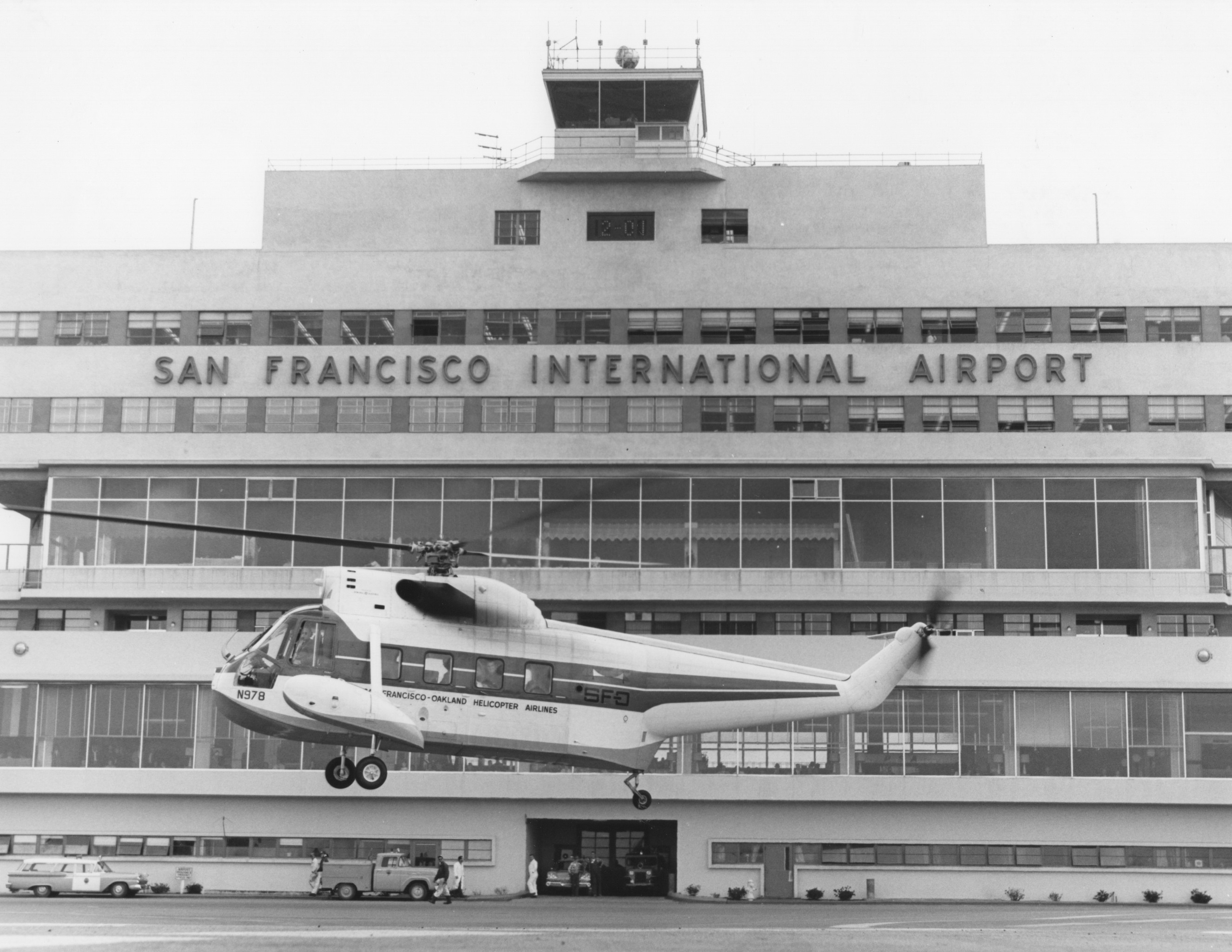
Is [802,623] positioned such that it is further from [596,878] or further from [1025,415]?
[596,878]

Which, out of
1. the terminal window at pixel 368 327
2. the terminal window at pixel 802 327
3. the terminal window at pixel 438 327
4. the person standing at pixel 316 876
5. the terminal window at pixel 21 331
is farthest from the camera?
the terminal window at pixel 21 331

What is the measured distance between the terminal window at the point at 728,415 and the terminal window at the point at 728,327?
2818 millimetres

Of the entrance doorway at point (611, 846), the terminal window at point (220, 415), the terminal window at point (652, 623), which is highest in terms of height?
the terminal window at point (220, 415)

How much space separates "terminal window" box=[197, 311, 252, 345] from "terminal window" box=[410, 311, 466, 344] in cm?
781

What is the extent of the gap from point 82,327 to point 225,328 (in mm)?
7001

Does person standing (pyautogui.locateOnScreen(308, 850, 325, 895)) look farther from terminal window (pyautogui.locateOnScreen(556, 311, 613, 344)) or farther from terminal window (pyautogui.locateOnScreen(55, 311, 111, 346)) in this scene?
terminal window (pyautogui.locateOnScreen(55, 311, 111, 346))

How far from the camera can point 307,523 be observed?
240 ft

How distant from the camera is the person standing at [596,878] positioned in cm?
7050

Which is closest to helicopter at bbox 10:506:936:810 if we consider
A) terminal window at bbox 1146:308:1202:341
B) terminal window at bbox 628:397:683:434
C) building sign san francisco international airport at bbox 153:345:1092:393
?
terminal window at bbox 628:397:683:434

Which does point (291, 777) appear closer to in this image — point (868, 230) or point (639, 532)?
point (639, 532)

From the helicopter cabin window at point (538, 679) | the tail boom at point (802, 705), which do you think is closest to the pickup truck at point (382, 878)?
the tail boom at point (802, 705)

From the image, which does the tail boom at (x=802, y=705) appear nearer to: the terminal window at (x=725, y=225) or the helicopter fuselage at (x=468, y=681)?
the helicopter fuselage at (x=468, y=681)

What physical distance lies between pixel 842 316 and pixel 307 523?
26536 mm

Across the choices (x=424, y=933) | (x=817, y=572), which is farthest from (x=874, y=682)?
(x=817, y=572)
